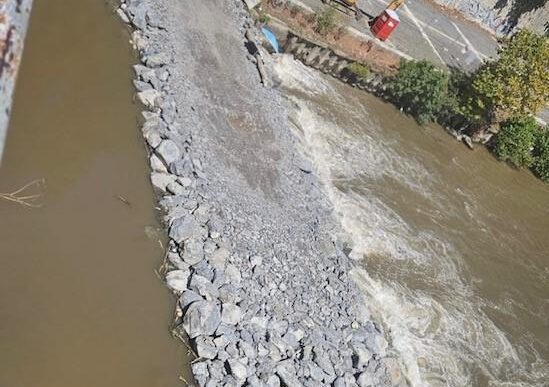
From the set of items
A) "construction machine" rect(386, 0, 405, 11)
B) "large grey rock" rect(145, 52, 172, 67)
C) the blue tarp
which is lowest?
"large grey rock" rect(145, 52, 172, 67)

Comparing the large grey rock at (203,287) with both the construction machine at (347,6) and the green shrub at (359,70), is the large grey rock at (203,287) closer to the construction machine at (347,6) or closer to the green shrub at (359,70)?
the green shrub at (359,70)

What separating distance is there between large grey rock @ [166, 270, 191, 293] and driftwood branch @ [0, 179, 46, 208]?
2876mm

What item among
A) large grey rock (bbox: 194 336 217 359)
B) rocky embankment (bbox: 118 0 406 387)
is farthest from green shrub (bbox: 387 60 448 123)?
large grey rock (bbox: 194 336 217 359)

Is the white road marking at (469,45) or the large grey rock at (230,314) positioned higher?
the white road marking at (469,45)

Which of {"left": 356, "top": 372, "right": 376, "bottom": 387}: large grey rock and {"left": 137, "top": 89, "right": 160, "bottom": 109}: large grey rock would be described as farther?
{"left": 137, "top": 89, "right": 160, "bottom": 109}: large grey rock

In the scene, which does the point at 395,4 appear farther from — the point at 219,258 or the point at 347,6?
the point at 219,258

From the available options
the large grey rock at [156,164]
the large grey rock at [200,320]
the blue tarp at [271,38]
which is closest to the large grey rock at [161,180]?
the large grey rock at [156,164]

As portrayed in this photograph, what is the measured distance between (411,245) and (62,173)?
1029cm

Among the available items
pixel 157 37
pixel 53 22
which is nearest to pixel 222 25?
pixel 157 37

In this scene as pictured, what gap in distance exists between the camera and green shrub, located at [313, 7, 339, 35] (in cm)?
2181

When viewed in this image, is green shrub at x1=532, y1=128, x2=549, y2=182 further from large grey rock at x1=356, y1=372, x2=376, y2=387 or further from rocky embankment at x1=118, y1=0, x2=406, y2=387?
large grey rock at x1=356, y1=372, x2=376, y2=387

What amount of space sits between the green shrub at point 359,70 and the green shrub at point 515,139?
6836 millimetres

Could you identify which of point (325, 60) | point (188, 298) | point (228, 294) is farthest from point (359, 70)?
point (188, 298)

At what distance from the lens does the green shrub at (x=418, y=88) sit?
22.5 metres
